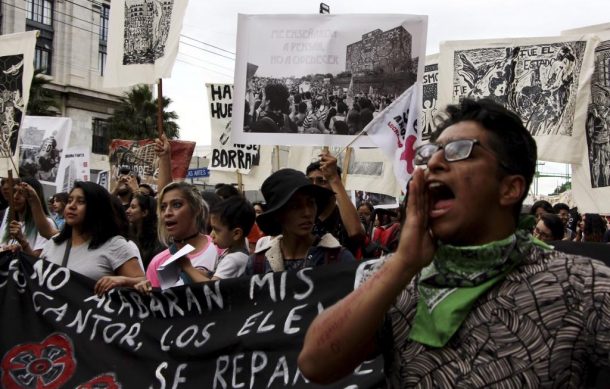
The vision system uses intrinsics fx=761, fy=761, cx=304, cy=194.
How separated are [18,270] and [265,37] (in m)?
2.12

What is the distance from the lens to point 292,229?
3.46 metres

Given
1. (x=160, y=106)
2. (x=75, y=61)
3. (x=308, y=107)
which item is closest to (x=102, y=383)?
(x=160, y=106)

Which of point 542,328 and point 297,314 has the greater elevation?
point 542,328

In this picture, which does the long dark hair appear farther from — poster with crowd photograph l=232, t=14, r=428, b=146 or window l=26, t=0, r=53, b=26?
window l=26, t=0, r=53, b=26

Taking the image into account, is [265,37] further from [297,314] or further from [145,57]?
[297,314]

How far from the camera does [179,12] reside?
560 centimetres

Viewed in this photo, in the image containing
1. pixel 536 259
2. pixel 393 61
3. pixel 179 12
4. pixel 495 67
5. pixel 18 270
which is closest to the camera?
pixel 536 259

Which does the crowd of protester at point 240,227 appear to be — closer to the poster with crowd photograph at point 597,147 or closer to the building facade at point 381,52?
the building facade at point 381,52

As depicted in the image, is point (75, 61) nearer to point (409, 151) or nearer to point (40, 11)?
point (40, 11)

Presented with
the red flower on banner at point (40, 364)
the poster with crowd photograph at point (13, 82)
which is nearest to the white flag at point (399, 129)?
the red flower on banner at point (40, 364)

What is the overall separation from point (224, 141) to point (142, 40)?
394 centimetres

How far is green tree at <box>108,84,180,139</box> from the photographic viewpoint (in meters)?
38.6

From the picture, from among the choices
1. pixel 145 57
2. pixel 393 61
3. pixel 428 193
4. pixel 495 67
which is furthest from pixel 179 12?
pixel 428 193

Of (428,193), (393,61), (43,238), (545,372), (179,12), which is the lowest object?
(43,238)
